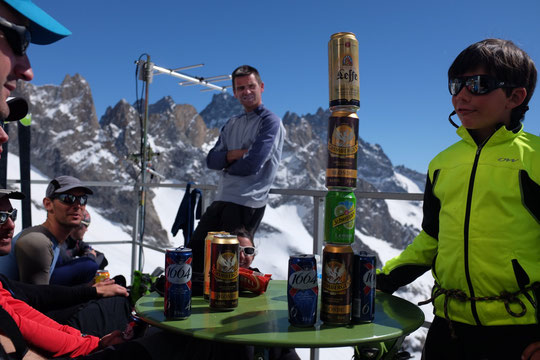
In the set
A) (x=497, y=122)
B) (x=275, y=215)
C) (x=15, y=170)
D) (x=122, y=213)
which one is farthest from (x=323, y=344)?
(x=275, y=215)

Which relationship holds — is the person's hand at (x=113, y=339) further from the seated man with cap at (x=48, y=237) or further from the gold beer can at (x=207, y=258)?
the seated man with cap at (x=48, y=237)

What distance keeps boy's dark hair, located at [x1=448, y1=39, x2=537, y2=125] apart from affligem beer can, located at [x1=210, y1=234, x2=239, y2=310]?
2.85ft

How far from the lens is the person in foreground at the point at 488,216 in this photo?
120cm

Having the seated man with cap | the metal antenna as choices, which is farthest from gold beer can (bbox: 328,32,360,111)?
the metal antenna

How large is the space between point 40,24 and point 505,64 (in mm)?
1235

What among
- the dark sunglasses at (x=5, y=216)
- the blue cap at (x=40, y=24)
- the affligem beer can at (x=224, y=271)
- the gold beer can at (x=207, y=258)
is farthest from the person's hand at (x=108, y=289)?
the blue cap at (x=40, y=24)

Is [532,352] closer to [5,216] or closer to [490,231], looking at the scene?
[490,231]

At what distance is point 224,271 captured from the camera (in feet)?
3.92

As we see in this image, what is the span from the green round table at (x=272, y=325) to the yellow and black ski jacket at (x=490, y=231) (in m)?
0.16

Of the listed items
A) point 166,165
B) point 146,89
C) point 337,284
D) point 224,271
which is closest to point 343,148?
point 337,284

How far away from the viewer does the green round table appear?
1.03 m

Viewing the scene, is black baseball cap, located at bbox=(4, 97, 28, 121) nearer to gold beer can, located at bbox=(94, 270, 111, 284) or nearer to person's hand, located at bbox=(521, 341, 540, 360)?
gold beer can, located at bbox=(94, 270, 111, 284)

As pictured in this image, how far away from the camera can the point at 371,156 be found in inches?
7377

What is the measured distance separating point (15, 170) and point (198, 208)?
9821 centimetres
